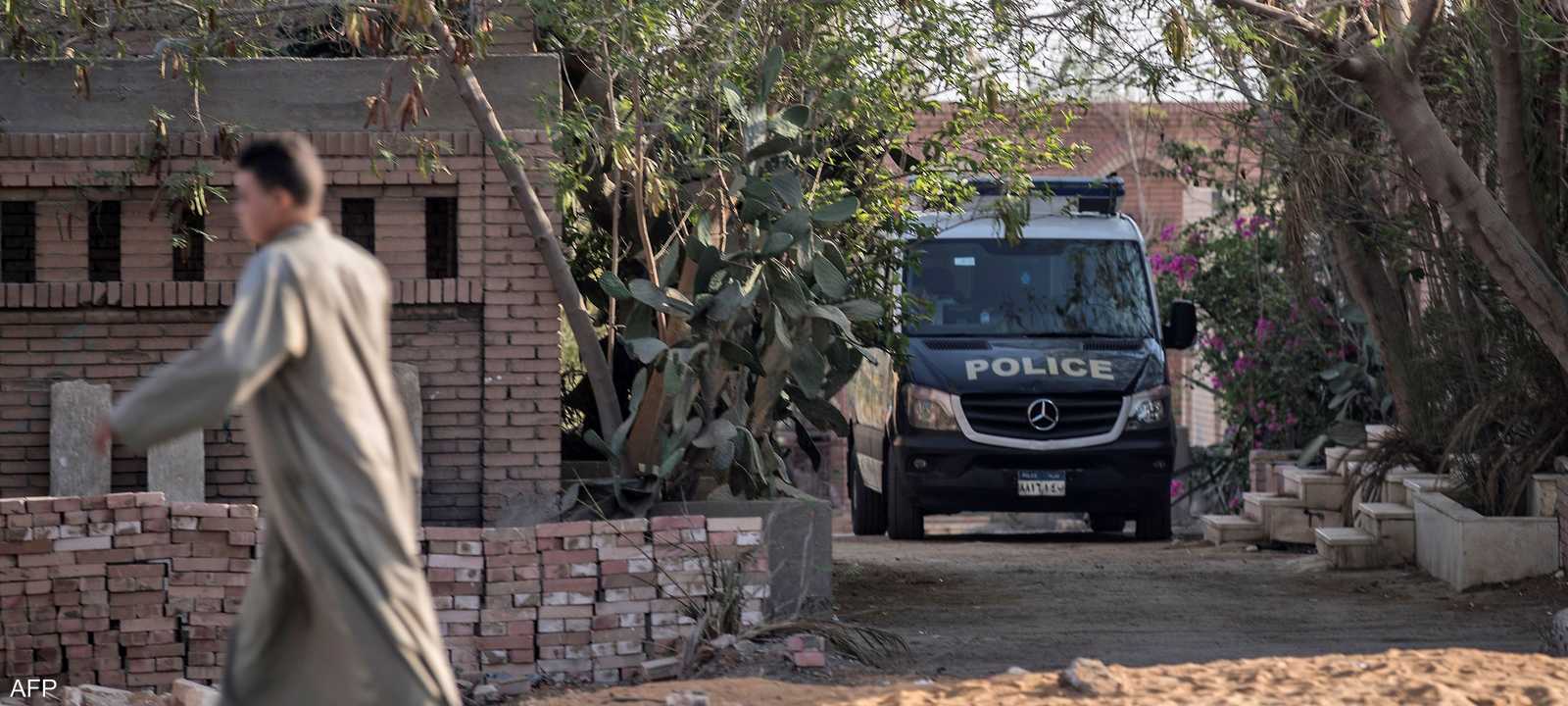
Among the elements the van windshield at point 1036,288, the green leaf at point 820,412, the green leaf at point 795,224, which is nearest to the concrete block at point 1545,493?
the van windshield at point 1036,288

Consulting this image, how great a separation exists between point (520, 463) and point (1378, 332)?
26.4 ft

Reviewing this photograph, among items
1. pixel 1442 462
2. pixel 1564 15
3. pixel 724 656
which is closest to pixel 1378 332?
pixel 1442 462

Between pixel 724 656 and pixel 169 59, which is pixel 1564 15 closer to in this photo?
pixel 724 656

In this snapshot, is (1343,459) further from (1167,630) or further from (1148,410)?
(1167,630)

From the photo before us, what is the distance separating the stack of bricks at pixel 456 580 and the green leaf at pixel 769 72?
9.17ft

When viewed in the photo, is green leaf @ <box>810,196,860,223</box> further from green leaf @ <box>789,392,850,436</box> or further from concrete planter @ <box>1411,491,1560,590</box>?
concrete planter @ <box>1411,491,1560,590</box>

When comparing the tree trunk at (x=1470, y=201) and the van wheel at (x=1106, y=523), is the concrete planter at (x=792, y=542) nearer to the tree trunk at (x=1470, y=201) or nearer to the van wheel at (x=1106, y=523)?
the tree trunk at (x=1470, y=201)

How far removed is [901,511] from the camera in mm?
14648

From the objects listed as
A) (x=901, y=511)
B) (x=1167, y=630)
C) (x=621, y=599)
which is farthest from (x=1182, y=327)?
(x=621, y=599)

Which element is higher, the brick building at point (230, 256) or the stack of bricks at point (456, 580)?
the brick building at point (230, 256)

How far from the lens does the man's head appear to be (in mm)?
4445

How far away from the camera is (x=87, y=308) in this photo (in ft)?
31.4

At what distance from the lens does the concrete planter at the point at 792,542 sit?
375 inches

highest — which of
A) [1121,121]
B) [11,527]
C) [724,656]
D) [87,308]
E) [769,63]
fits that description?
[1121,121]
